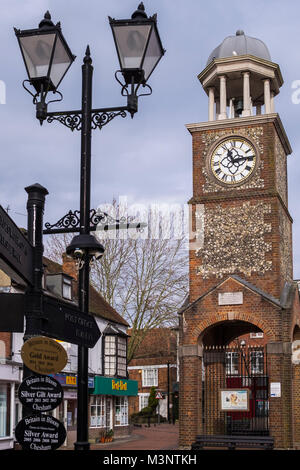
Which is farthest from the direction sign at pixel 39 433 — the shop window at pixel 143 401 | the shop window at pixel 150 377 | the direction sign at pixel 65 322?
the shop window at pixel 150 377

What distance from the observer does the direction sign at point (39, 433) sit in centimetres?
561

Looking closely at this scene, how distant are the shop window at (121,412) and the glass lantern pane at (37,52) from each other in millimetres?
27381

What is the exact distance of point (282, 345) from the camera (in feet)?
67.6

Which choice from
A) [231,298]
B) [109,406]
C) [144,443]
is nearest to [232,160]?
[231,298]

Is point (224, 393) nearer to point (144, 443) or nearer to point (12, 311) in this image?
point (144, 443)

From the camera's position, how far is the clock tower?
68.7 feet

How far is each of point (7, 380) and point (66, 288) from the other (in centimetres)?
653

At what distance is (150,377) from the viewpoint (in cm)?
5391

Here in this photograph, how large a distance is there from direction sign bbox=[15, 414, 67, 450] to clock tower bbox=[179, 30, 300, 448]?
15.3 m

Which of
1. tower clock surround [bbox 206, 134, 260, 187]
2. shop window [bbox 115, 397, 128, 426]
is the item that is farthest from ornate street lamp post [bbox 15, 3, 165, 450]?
shop window [bbox 115, 397, 128, 426]

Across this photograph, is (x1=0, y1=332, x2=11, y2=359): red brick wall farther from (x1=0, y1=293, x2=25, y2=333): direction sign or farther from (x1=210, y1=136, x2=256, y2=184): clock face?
(x1=0, y1=293, x2=25, y2=333): direction sign

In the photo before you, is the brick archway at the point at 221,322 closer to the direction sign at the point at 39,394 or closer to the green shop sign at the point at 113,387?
the green shop sign at the point at 113,387

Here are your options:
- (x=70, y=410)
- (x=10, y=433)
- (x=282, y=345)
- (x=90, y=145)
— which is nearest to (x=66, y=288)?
(x=70, y=410)

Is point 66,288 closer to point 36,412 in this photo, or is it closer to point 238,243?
point 238,243
